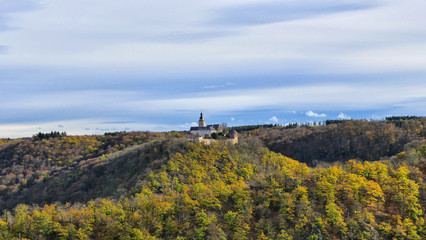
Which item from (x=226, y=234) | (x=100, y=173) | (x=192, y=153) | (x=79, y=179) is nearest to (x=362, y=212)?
(x=226, y=234)

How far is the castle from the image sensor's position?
168m

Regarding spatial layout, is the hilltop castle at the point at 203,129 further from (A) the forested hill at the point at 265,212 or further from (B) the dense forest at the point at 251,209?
(A) the forested hill at the point at 265,212

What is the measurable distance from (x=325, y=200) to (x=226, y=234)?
29392 millimetres

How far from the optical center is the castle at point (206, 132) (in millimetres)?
168375

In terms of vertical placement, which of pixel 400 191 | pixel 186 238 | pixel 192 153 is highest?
pixel 192 153

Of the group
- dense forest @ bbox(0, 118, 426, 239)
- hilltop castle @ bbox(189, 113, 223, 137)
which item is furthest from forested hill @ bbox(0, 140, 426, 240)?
hilltop castle @ bbox(189, 113, 223, 137)

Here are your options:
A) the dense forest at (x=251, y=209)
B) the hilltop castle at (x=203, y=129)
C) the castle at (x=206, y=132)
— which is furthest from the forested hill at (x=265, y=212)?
the hilltop castle at (x=203, y=129)

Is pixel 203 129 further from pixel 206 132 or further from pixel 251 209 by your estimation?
pixel 251 209

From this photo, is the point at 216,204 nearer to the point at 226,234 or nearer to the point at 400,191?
the point at 226,234

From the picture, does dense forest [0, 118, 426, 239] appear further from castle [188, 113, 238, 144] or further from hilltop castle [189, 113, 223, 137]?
hilltop castle [189, 113, 223, 137]

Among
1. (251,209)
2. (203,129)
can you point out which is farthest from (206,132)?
(251,209)

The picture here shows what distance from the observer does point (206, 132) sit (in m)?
186

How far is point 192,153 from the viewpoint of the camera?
157m

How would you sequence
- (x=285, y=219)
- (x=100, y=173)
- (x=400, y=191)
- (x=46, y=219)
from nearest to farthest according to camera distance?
(x=46, y=219) → (x=285, y=219) → (x=400, y=191) → (x=100, y=173)
